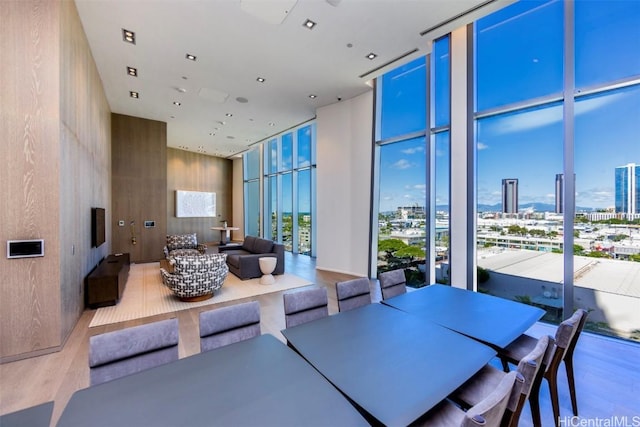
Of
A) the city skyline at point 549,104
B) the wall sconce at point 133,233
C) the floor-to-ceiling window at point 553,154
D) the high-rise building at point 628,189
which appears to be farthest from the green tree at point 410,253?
the wall sconce at point 133,233

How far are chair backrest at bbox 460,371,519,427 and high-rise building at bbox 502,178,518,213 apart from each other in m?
3.25

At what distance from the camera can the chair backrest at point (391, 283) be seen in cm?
276

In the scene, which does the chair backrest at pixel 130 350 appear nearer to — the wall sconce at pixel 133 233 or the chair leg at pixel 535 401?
the chair leg at pixel 535 401

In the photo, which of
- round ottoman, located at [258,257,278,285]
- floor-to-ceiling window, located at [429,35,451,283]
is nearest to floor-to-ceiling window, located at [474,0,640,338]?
floor-to-ceiling window, located at [429,35,451,283]

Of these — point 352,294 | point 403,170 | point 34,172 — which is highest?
point 403,170

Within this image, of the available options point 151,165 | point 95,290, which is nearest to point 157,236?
point 151,165

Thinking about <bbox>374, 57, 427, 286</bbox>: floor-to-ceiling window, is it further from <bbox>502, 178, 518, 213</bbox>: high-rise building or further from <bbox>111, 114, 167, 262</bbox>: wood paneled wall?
<bbox>111, 114, 167, 262</bbox>: wood paneled wall

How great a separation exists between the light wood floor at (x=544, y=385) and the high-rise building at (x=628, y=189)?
1.60 metres

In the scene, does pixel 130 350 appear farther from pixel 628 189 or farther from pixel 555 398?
pixel 628 189

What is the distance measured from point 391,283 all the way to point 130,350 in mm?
2329

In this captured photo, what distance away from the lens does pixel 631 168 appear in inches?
117

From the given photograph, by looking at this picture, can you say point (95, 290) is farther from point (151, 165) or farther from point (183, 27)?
point (151, 165)

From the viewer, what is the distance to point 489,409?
3.13 feet

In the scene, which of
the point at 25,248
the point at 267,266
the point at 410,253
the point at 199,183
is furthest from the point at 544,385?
the point at 199,183
